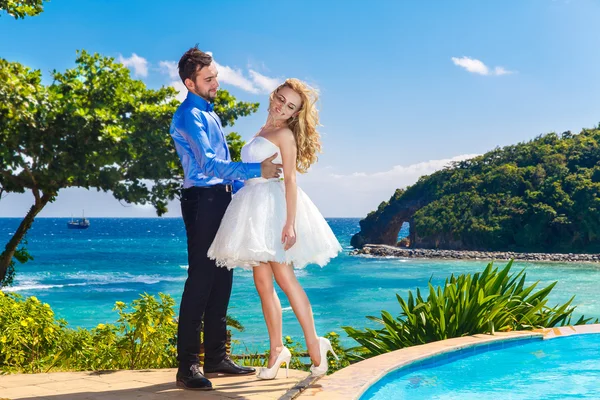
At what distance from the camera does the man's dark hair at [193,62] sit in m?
3.76

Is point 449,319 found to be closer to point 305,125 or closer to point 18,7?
point 305,125

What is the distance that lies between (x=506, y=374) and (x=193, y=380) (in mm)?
2373

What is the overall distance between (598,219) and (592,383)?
51.4 metres

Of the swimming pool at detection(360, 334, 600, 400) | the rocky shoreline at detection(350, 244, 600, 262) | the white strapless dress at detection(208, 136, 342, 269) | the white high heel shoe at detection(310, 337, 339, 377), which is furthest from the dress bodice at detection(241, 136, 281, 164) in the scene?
the rocky shoreline at detection(350, 244, 600, 262)

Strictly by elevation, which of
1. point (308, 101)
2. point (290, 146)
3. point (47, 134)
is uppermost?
point (47, 134)

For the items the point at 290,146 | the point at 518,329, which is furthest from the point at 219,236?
the point at 518,329

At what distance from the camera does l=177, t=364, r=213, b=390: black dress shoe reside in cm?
373

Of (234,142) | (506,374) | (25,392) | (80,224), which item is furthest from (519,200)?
(80,224)

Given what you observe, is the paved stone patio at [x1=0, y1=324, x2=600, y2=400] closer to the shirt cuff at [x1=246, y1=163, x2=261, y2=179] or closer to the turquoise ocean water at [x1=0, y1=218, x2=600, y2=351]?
the shirt cuff at [x1=246, y1=163, x2=261, y2=179]

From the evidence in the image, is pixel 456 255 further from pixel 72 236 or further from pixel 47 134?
pixel 72 236

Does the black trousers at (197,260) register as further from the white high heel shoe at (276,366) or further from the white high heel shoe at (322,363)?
the white high heel shoe at (322,363)

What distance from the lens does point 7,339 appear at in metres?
5.30

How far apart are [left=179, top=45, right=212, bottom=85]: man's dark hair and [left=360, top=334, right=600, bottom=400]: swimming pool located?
2.18 metres

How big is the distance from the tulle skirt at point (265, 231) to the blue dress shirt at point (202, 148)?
0.14 meters
